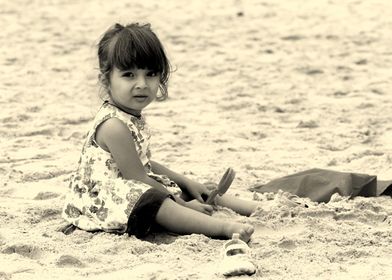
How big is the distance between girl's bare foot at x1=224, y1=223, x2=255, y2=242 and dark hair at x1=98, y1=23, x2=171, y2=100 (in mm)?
747

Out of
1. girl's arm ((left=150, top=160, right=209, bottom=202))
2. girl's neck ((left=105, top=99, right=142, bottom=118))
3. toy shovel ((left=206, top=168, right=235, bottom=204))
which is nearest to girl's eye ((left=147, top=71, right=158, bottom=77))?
girl's neck ((left=105, top=99, right=142, bottom=118))

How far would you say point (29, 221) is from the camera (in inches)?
137

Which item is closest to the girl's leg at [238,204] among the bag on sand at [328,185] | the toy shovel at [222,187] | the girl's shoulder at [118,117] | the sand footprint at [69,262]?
the toy shovel at [222,187]

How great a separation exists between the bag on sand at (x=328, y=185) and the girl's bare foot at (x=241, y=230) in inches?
29.0

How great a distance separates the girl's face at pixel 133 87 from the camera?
11.1 feet

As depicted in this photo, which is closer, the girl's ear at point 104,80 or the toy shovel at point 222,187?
the girl's ear at point 104,80

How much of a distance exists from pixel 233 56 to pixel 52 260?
182 inches

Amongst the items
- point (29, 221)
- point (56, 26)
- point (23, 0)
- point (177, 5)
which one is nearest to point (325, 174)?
point (29, 221)

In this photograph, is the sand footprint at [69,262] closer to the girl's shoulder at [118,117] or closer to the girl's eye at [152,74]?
the girl's shoulder at [118,117]

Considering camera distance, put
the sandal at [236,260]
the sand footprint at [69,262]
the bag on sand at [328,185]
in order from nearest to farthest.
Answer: the sandal at [236,260] → the sand footprint at [69,262] → the bag on sand at [328,185]

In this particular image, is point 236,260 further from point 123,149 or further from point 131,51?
point 131,51

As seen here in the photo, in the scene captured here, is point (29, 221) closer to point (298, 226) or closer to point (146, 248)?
point (146, 248)

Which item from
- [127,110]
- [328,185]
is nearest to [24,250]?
[127,110]

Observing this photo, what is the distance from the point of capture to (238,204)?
369 centimetres
